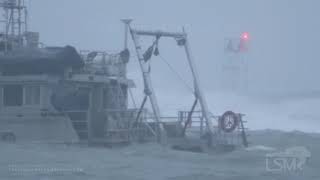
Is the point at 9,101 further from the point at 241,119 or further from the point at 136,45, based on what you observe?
the point at 241,119

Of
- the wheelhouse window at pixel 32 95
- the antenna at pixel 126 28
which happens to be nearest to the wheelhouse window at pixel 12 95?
the wheelhouse window at pixel 32 95

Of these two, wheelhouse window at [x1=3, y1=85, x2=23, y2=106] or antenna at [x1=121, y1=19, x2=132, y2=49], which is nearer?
wheelhouse window at [x1=3, y1=85, x2=23, y2=106]

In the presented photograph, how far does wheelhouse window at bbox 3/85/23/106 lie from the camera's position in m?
32.0

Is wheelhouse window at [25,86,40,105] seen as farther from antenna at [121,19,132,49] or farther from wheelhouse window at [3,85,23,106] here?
antenna at [121,19,132,49]

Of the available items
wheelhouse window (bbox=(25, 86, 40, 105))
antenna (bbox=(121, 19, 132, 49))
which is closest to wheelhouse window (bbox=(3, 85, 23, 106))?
wheelhouse window (bbox=(25, 86, 40, 105))

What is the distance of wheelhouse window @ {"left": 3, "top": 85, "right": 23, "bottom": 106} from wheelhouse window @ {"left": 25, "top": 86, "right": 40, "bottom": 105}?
9.0 inches

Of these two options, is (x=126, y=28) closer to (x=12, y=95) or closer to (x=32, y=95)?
(x=32, y=95)

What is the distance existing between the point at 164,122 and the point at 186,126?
149 centimetres

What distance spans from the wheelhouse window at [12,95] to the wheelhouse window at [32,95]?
0.23 m

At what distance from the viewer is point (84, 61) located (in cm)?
3303

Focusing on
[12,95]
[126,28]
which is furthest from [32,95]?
[126,28]

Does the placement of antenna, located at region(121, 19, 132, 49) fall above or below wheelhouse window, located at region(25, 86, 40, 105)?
above

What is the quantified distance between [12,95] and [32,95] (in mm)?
751

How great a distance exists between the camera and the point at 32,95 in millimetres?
31969
